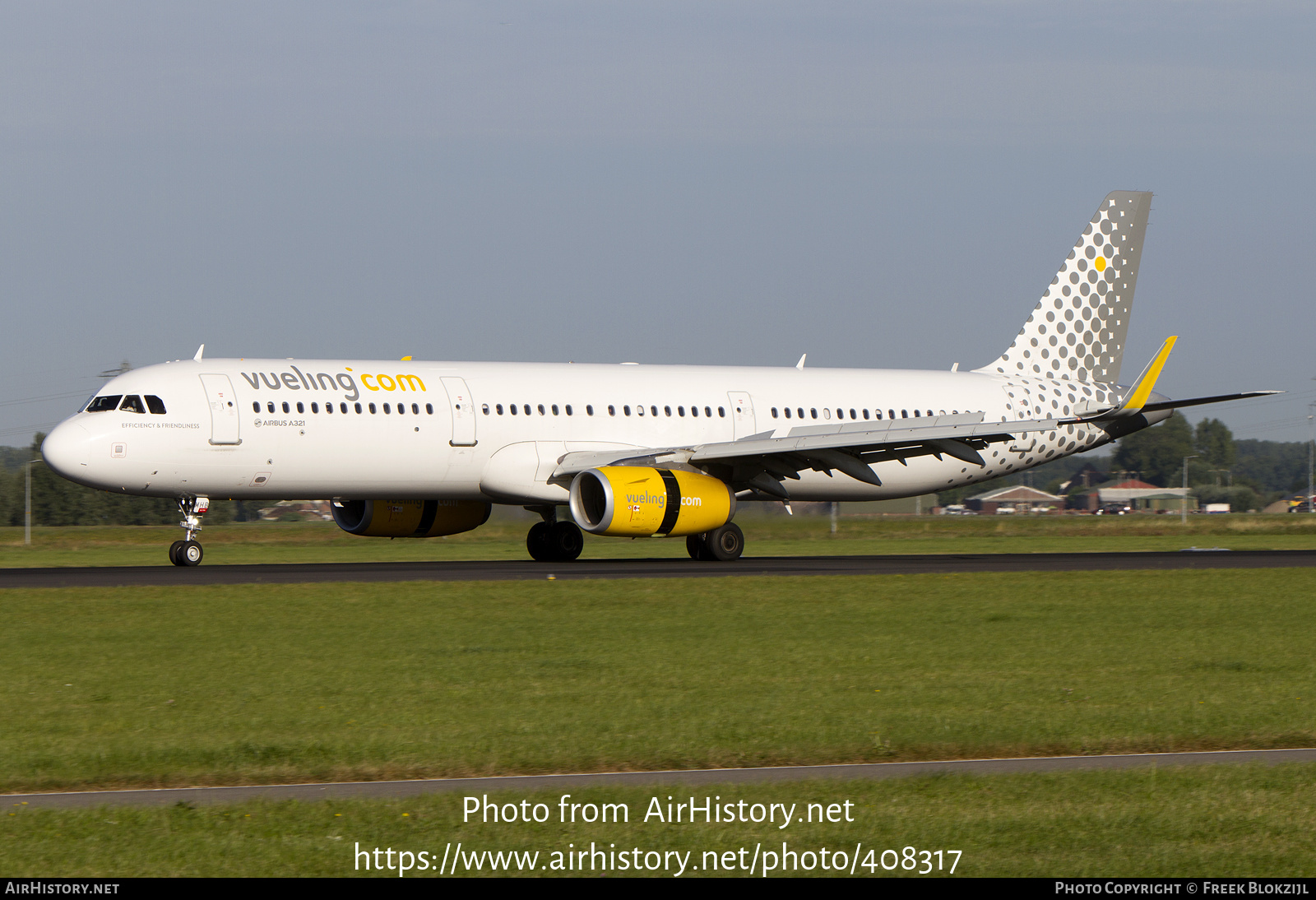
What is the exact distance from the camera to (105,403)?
28.3m

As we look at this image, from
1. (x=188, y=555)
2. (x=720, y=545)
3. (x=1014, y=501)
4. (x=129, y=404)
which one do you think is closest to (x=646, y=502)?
(x=720, y=545)

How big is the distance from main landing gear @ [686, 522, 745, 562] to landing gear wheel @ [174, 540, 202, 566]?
9.96 m

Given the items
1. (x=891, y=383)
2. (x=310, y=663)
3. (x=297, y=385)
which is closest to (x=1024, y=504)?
(x=891, y=383)

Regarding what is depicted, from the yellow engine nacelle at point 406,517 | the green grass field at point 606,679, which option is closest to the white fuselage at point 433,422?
the yellow engine nacelle at point 406,517

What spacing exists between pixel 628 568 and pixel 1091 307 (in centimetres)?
1694

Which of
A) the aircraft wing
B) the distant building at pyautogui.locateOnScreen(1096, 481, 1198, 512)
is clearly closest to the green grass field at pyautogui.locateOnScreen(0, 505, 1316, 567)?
the aircraft wing

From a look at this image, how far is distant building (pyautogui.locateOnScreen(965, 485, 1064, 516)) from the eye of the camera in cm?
16279

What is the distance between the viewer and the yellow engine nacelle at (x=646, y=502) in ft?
94.8

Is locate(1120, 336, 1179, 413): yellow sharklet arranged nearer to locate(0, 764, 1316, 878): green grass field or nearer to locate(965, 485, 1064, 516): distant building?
locate(0, 764, 1316, 878): green grass field

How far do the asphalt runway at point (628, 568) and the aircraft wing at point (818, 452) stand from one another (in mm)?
1928

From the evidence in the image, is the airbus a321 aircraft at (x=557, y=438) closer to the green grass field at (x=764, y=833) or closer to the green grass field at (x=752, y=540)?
the green grass field at (x=752, y=540)

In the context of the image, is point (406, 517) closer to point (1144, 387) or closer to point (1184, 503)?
point (1144, 387)

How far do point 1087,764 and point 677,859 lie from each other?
3.91m

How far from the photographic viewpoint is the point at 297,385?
29.5 m
